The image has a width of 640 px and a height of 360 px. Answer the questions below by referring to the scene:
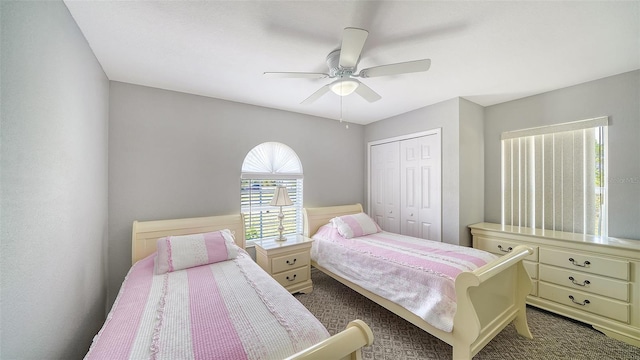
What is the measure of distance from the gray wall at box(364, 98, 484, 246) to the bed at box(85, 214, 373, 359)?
237 cm

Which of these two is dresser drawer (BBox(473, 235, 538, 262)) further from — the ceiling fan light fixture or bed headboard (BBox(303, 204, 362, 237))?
the ceiling fan light fixture

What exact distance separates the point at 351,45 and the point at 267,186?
2200 mm

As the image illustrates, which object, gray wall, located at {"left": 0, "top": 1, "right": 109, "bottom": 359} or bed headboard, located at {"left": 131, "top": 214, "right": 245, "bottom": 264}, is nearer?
gray wall, located at {"left": 0, "top": 1, "right": 109, "bottom": 359}

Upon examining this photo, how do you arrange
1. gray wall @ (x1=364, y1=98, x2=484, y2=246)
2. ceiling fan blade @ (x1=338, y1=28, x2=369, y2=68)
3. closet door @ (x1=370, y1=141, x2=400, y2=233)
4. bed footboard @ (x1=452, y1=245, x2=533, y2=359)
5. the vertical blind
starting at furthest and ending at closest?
1. closet door @ (x1=370, y1=141, x2=400, y2=233)
2. gray wall @ (x1=364, y1=98, x2=484, y2=246)
3. the vertical blind
4. bed footboard @ (x1=452, y1=245, x2=533, y2=359)
5. ceiling fan blade @ (x1=338, y1=28, x2=369, y2=68)

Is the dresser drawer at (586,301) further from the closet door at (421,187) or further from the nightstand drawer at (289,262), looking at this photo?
the nightstand drawer at (289,262)

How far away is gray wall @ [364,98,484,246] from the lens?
278cm

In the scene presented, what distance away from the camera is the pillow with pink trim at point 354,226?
9.49ft

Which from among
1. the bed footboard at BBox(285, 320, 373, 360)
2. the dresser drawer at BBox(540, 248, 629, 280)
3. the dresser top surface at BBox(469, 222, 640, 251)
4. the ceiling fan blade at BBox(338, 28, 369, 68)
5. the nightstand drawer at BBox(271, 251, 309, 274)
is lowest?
the nightstand drawer at BBox(271, 251, 309, 274)

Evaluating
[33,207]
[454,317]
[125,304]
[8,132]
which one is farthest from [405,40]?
[125,304]

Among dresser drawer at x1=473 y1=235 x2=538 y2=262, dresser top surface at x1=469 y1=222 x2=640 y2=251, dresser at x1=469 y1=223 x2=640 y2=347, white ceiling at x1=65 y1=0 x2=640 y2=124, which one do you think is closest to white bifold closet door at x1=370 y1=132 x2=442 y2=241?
dresser drawer at x1=473 y1=235 x2=538 y2=262

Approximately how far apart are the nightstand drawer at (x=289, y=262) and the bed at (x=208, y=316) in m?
0.57

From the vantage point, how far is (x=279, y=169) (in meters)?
3.24

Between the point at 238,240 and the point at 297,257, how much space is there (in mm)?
745

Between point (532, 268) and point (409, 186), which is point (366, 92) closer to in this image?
point (409, 186)
